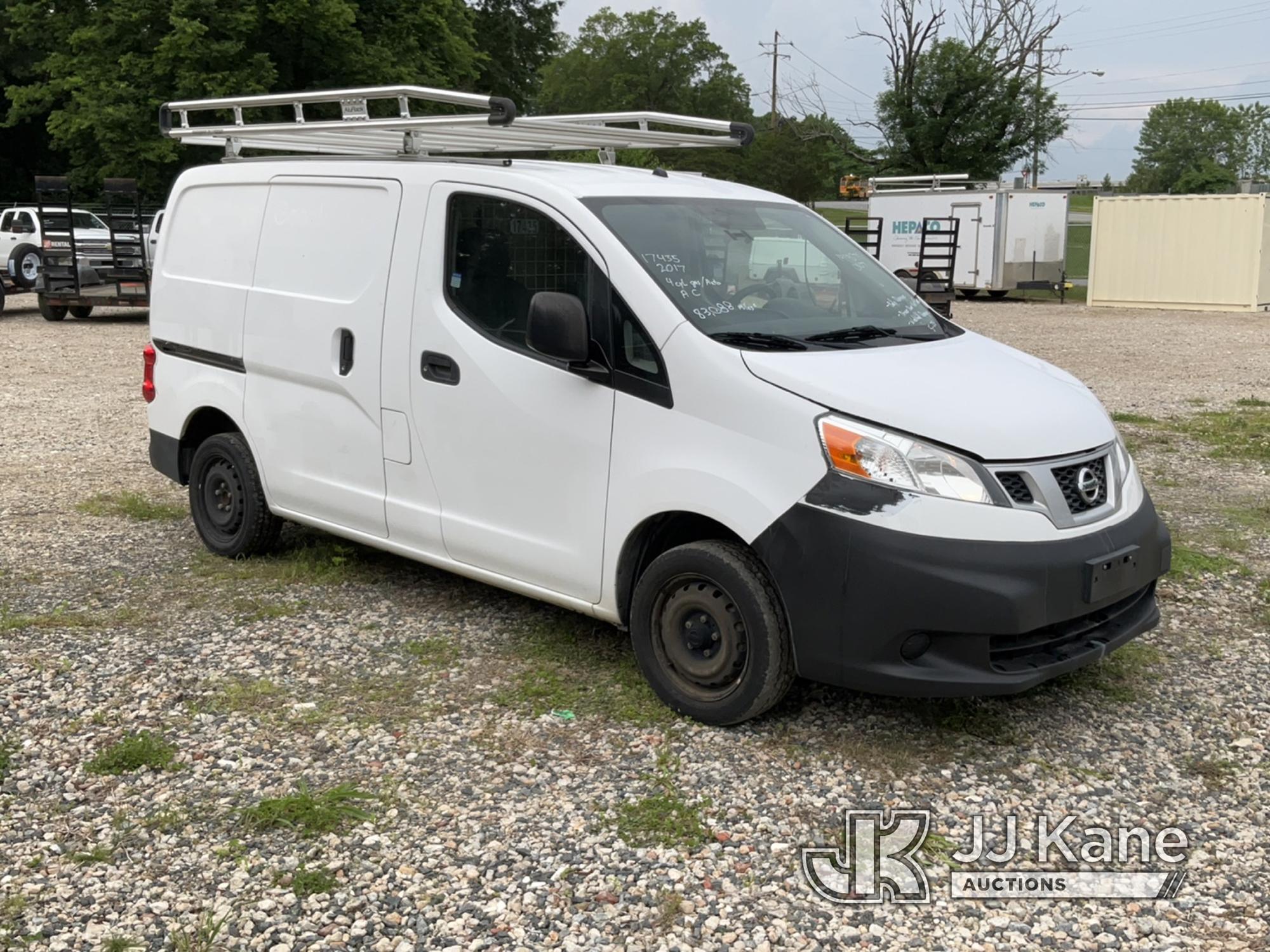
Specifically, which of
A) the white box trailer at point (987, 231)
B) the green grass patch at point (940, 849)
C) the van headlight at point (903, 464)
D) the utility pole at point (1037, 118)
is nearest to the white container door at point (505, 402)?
the van headlight at point (903, 464)

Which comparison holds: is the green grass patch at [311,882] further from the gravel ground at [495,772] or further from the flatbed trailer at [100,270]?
the flatbed trailer at [100,270]

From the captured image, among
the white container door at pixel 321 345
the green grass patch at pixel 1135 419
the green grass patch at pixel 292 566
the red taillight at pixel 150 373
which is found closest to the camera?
the white container door at pixel 321 345

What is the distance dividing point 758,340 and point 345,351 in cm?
200

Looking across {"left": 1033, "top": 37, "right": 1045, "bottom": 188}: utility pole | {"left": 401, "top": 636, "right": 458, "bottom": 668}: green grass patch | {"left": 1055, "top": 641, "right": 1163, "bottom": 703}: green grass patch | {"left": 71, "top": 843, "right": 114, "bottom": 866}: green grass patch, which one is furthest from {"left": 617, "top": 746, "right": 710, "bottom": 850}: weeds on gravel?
{"left": 1033, "top": 37, "right": 1045, "bottom": 188}: utility pole

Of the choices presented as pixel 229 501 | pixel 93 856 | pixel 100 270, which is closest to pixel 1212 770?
pixel 93 856

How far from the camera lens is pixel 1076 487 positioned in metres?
4.01

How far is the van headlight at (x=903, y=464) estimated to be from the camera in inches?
149

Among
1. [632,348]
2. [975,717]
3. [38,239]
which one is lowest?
[975,717]

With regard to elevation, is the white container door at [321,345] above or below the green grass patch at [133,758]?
above

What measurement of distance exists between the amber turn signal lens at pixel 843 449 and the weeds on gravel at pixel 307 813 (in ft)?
5.92

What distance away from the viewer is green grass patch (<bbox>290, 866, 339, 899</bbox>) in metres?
3.29

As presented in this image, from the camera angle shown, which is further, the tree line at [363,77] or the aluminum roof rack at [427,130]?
the tree line at [363,77]

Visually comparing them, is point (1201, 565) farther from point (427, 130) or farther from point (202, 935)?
point (202, 935)

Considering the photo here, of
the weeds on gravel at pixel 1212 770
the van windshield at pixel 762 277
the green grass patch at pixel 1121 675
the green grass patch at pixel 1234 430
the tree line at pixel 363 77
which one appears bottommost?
the weeds on gravel at pixel 1212 770
